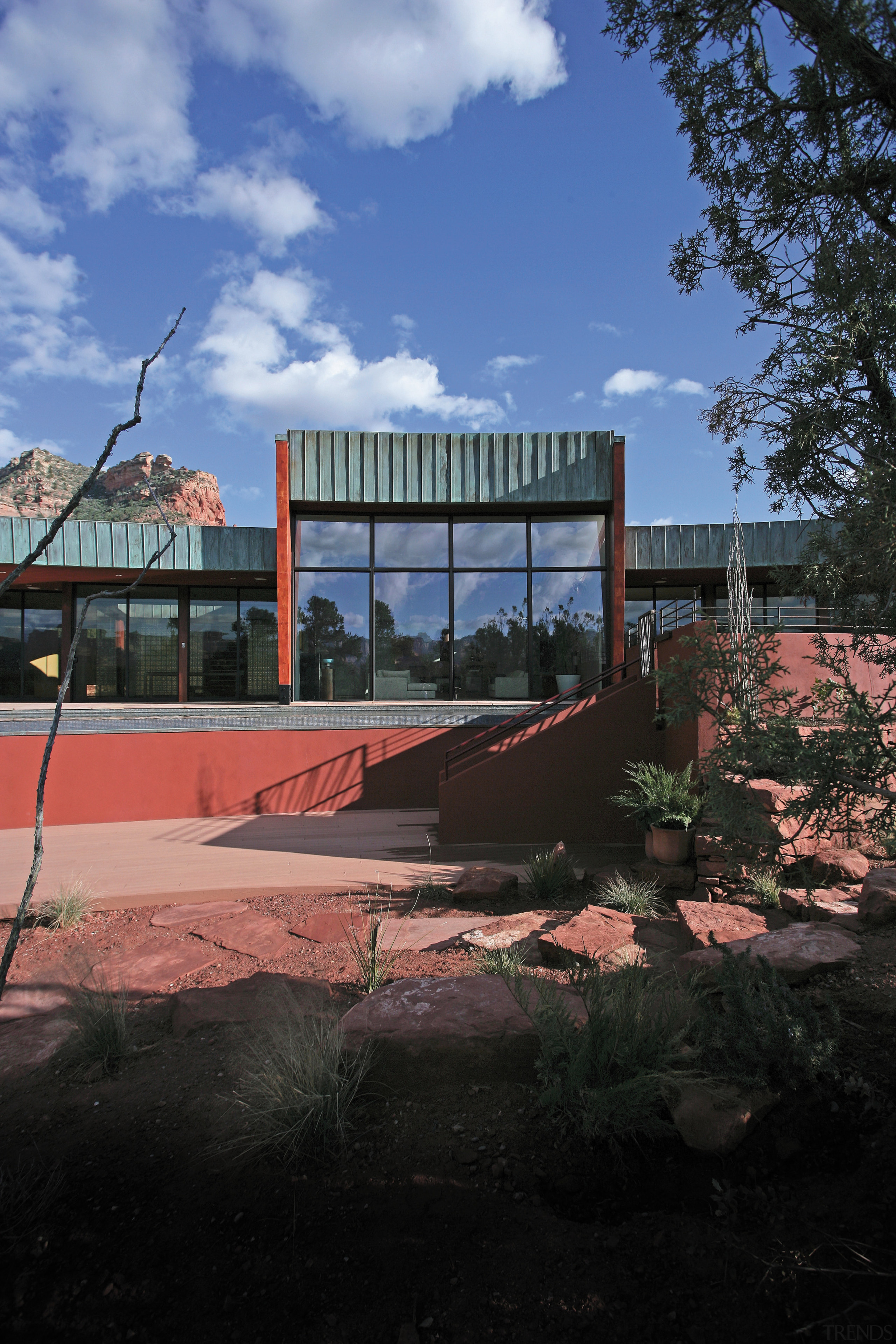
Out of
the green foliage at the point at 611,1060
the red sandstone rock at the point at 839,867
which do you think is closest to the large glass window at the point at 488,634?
the red sandstone rock at the point at 839,867

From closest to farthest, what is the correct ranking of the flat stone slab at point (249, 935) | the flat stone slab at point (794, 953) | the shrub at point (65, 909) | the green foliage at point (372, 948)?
1. the flat stone slab at point (794, 953)
2. the green foliage at point (372, 948)
3. the flat stone slab at point (249, 935)
4. the shrub at point (65, 909)

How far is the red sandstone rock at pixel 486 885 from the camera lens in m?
6.01

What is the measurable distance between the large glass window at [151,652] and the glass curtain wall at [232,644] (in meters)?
0.39

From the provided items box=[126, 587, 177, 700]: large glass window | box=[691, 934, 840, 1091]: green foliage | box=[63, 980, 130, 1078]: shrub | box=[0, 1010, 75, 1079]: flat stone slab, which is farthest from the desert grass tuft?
box=[126, 587, 177, 700]: large glass window

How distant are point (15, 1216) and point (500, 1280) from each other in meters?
1.46

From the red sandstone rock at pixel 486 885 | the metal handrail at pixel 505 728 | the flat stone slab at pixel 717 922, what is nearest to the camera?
the flat stone slab at pixel 717 922

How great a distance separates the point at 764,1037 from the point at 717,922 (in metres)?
2.16

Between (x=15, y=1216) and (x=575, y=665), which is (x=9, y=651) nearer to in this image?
(x=575, y=665)

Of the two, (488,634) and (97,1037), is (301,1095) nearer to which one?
(97,1037)

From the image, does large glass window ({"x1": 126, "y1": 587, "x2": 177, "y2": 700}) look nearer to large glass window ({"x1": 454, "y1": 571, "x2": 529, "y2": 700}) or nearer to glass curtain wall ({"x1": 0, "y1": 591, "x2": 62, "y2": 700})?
glass curtain wall ({"x1": 0, "y1": 591, "x2": 62, "y2": 700})

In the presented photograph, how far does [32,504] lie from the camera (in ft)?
127

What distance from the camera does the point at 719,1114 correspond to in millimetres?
2213

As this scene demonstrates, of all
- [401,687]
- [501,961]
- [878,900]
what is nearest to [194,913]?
[501,961]

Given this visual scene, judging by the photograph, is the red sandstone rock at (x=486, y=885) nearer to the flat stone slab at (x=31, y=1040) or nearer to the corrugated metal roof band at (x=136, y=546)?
the flat stone slab at (x=31, y=1040)
